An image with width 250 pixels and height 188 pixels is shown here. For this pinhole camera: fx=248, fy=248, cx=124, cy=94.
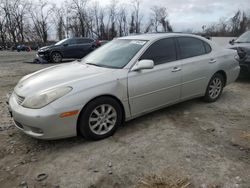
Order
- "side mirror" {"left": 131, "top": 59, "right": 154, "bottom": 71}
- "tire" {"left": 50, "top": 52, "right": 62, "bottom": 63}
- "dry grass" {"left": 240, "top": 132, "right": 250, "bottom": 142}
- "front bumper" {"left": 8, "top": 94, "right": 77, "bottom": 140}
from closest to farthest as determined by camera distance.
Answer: "front bumper" {"left": 8, "top": 94, "right": 77, "bottom": 140} → "dry grass" {"left": 240, "top": 132, "right": 250, "bottom": 142} → "side mirror" {"left": 131, "top": 59, "right": 154, "bottom": 71} → "tire" {"left": 50, "top": 52, "right": 62, "bottom": 63}

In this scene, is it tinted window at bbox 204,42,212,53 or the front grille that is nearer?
the front grille

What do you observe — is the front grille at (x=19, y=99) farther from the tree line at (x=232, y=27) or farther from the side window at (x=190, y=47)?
the tree line at (x=232, y=27)

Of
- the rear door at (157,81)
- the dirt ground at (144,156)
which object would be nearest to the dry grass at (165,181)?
the dirt ground at (144,156)

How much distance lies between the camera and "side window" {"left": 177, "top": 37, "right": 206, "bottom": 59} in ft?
14.9

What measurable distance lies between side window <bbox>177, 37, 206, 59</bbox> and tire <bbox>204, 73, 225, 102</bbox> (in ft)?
2.07

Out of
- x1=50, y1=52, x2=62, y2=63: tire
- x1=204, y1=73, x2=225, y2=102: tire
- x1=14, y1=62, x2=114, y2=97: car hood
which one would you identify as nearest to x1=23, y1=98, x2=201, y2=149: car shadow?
x1=204, y1=73, x2=225, y2=102: tire

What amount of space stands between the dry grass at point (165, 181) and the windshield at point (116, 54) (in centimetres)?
178

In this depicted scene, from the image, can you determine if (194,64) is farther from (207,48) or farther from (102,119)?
(102,119)

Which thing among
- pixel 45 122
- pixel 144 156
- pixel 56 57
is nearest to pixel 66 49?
pixel 56 57

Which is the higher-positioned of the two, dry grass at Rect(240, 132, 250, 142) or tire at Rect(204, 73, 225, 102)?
tire at Rect(204, 73, 225, 102)

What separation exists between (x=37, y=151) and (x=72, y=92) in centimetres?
95

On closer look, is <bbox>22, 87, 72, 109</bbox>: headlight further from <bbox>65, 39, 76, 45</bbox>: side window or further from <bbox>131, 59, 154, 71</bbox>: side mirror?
<bbox>65, 39, 76, 45</bbox>: side window

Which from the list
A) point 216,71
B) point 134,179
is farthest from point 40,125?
point 216,71

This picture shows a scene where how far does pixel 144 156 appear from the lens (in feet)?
10.4
